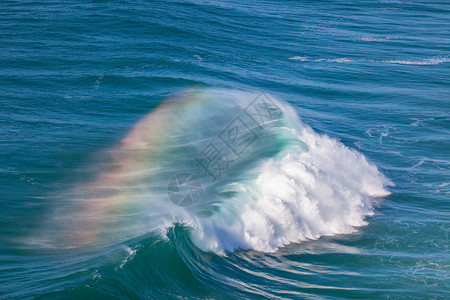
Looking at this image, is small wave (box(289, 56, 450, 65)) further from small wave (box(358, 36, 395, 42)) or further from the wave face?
the wave face

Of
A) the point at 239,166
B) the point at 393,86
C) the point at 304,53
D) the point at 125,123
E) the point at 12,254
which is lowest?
the point at 12,254

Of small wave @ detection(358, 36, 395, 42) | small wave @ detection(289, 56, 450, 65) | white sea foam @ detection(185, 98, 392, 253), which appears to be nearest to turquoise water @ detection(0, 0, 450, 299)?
white sea foam @ detection(185, 98, 392, 253)

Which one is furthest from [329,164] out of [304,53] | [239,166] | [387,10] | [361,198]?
[387,10]

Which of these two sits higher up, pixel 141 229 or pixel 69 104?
pixel 69 104

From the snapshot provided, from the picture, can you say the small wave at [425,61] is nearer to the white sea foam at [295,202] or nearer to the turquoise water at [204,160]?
the turquoise water at [204,160]

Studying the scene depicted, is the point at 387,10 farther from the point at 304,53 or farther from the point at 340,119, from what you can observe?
the point at 340,119

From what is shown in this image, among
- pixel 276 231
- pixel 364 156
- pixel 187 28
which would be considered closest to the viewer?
pixel 276 231
